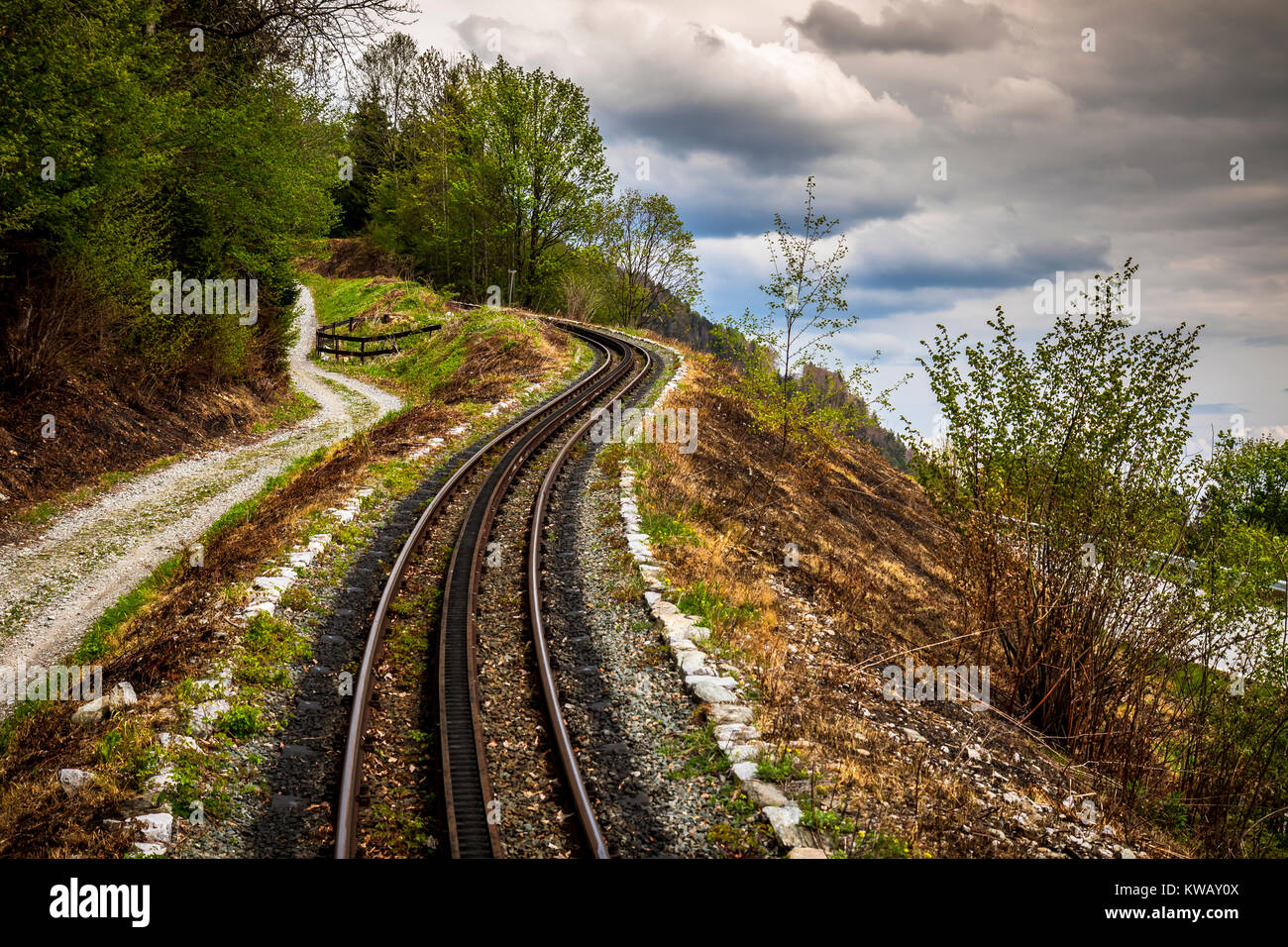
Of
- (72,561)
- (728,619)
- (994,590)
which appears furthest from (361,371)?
(994,590)

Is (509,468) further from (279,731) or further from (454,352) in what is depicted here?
(454,352)

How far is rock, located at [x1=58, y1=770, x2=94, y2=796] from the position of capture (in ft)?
17.4

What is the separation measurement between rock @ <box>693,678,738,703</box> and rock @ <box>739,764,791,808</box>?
1.31m

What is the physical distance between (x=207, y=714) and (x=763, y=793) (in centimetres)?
498

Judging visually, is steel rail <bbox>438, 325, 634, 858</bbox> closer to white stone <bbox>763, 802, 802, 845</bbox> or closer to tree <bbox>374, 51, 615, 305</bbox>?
white stone <bbox>763, 802, 802, 845</bbox>

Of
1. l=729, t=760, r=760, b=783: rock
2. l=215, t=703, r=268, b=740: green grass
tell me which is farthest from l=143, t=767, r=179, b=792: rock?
l=729, t=760, r=760, b=783: rock

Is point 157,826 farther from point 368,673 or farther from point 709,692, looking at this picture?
point 709,692

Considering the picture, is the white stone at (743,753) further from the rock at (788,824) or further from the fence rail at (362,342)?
the fence rail at (362,342)

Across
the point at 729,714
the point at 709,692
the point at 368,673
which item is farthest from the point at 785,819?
the point at 368,673

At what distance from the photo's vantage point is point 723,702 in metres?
7.34

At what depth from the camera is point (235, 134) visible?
1645cm
